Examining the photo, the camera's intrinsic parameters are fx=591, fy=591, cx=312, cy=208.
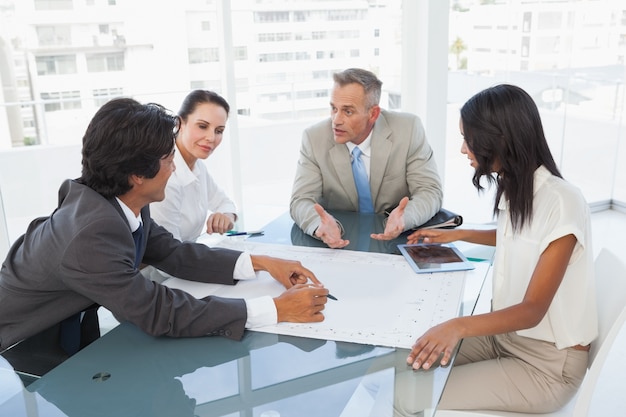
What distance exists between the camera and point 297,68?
12.9 feet

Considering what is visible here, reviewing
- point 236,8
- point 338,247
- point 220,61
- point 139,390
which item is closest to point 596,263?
point 338,247

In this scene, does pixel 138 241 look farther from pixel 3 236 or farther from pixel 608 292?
pixel 3 236

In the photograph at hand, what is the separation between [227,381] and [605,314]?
0.96 meters

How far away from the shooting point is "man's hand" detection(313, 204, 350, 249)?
1.84m

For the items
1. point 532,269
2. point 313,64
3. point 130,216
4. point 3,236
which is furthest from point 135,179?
point 313,64

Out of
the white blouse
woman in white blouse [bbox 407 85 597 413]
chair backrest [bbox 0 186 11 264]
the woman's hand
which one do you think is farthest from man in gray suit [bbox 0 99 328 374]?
chair backrest [bbox 0 186 11 264]

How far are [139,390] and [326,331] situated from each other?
412mm

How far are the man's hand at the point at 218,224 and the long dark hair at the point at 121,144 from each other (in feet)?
2.50

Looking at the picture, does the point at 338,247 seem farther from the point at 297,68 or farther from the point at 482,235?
the point at 297,68

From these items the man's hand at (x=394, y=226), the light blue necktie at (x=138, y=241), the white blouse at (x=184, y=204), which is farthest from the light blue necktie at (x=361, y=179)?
the light blue necktie at (x=138, y=241)

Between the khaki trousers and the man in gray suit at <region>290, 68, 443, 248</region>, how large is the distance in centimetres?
84

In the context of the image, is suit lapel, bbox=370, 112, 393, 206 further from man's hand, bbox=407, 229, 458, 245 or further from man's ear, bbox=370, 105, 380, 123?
man's hand, bbox=407, 229, 458, 245

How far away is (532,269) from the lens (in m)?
1.50

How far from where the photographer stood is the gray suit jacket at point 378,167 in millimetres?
2393
